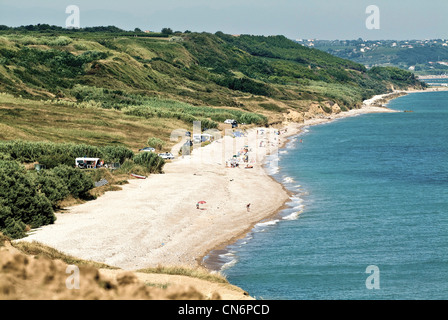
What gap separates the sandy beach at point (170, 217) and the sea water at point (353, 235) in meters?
2.37

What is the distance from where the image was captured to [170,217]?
49.0 metres

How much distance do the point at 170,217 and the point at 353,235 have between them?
548 inches

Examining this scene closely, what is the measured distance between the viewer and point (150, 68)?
18325 cm

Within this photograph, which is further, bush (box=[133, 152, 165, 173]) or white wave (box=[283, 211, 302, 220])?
bush (box=[133, 152, 165, 173])

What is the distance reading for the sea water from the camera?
115 feet

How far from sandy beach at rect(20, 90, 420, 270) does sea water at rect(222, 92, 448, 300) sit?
7.77 ft

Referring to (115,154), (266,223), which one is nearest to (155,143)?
(115,154)

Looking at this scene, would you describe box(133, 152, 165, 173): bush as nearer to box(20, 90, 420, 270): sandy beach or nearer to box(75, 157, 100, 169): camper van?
box(20, 90, 420, 270): sandy beach

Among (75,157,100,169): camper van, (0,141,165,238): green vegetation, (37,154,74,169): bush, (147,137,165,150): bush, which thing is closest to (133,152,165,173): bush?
(0,141,165,238): green vegetation

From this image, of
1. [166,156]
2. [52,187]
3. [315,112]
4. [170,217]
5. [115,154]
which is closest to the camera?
[170,217]

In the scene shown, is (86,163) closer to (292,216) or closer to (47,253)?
(292,216)

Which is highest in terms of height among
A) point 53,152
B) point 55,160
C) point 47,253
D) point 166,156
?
point 53,152
